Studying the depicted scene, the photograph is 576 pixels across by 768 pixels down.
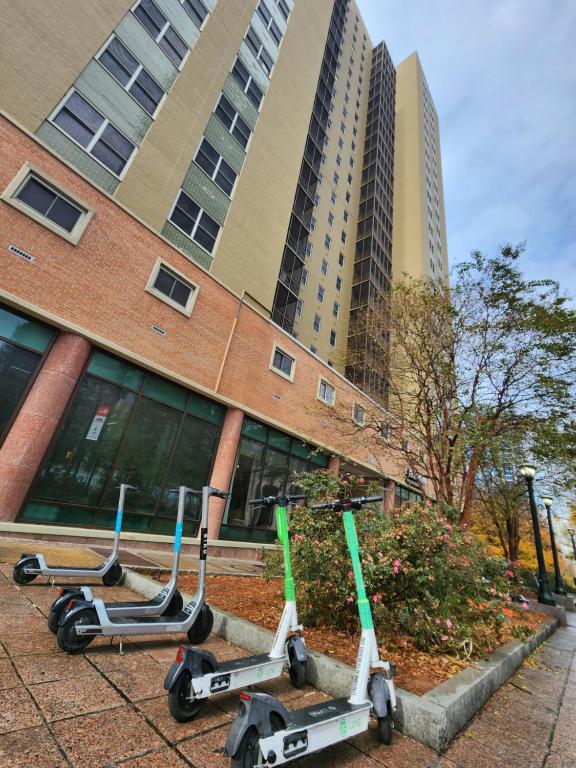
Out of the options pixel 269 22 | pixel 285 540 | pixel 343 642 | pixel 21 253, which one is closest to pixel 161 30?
pixel 269 22

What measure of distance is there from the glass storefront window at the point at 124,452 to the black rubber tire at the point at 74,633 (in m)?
4.67

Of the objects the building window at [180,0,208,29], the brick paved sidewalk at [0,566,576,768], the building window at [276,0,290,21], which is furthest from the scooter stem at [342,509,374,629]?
the building window at [276,0,290,21]

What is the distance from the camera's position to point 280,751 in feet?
5.71

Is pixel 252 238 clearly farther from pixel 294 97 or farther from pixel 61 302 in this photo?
pixel 294 97

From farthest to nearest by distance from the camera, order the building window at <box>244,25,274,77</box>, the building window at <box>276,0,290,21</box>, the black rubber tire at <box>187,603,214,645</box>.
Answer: the building window at <box>276,0,290,21</box>, the building window at <box>244,25,274,77</box>, the black rubber tire at <box>187,603,214,645</box>

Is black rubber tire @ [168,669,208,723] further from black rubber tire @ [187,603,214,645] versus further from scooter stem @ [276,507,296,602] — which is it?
black rubber tire @ [187,603,214,645]

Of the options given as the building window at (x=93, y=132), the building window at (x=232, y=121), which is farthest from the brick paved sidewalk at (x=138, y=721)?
the building window at (x=232, y=121)

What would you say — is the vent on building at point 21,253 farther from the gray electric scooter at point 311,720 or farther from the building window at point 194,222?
the gray electric scooter at point 311,720

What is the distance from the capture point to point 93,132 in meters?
12.4

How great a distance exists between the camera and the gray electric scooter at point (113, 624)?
9.50 ft

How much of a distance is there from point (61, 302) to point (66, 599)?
7947 mm

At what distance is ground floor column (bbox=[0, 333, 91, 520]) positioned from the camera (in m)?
7.56

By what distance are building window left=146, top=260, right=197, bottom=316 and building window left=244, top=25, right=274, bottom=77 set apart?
18.9 m

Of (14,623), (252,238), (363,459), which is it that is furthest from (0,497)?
(363,459)
